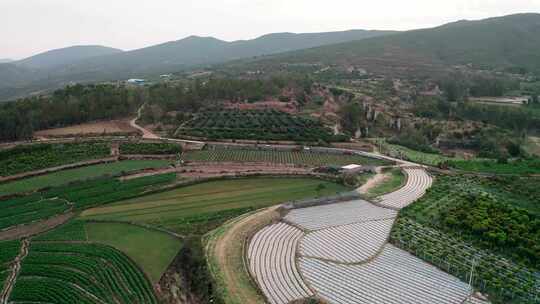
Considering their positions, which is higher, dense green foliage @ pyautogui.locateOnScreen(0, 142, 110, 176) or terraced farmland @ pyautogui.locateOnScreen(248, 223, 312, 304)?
dense green foliage @ pyautogui.locateOnScreen(0, 142, 110, 176)

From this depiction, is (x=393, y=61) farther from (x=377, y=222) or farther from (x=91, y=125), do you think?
(x=377, y=222)

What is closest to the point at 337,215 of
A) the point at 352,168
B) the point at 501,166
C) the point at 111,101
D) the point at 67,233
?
the point at 352,168

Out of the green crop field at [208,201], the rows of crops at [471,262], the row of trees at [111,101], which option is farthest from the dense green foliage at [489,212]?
the row of trees at [111,101]

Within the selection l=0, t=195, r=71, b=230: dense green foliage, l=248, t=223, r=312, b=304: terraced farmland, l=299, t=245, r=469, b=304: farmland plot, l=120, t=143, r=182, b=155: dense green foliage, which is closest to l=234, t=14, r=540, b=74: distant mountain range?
l=120, t=143, r=182, b=155: dense green foliage

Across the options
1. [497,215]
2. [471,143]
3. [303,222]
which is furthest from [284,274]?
[471,143]

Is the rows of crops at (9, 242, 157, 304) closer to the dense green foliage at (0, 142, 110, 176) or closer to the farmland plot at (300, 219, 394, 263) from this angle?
the farmland plot at (300, 219, 394, 263)

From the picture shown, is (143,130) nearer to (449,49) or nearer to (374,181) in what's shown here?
(374,181)

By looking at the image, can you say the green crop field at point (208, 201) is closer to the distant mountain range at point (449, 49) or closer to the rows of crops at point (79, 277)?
the rows of crops at point (79, 277)
